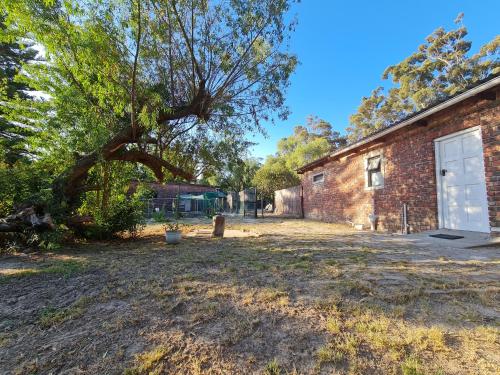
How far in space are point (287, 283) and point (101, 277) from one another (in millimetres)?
2309

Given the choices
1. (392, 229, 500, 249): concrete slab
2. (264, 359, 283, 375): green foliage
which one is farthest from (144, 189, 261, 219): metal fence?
(264, 359, 283, 375): green foliage

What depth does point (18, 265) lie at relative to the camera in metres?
3.85

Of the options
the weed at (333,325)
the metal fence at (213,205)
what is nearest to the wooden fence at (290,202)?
the metal fence at (213,205)

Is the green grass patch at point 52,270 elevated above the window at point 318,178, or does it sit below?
below

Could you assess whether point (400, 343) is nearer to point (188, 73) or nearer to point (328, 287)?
point (328, 287)

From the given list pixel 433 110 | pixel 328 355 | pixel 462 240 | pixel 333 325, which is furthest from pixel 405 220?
A: pixel 328 355

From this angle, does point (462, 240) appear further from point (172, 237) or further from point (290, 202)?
point (290, 202)

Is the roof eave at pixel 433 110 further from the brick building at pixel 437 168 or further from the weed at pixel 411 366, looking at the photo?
the weed at pixel 411 366

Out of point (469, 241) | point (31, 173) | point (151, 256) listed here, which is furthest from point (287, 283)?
point (31, 173)

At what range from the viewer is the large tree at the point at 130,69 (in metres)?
4.83

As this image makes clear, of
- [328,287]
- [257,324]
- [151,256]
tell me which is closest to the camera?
[257,324]

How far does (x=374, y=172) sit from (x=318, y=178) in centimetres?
448

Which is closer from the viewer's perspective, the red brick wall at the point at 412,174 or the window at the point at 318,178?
the red brick wall at the point at 412,174

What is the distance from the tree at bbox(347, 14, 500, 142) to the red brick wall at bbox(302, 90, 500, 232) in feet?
37.4
